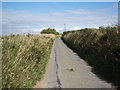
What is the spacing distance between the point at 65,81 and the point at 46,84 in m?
0.93

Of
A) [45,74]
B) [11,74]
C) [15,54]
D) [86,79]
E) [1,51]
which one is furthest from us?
[45,74]

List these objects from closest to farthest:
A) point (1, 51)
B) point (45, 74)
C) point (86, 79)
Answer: point (1, 51) < point (86, 79) < point (45, 74)

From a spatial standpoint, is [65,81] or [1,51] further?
[65,81]

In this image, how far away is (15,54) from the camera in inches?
274

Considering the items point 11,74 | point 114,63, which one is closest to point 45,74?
point 114,63

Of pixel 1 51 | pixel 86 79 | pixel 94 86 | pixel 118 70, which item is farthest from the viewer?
pixel 86 79

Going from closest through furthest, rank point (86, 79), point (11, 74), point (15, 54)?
point (11, 74)
point (15, 54)
point (86, 79)

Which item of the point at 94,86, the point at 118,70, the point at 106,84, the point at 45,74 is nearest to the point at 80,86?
the point at 94,86

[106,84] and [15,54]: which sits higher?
[15,54]

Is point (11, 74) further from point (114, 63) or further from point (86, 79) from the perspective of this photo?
point (114, 63)

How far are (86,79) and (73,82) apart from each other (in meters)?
0.80

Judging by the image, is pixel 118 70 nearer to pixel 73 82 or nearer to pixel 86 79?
pixel 86 79

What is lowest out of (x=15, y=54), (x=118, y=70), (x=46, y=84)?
(x=46, y=84)

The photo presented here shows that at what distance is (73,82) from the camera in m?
8.12
